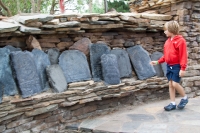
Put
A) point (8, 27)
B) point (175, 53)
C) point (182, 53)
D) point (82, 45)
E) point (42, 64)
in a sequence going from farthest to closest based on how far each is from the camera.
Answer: point (82, 45)
point (175, 53)
point (182, 53)
point (42, 64)
point (8, 27)

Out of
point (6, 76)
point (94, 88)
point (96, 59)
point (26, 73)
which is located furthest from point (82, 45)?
point (6, 76)

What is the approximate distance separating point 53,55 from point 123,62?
3.88 feet

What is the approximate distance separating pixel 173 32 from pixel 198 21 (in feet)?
4.16

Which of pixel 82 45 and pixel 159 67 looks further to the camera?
pixel 159 67

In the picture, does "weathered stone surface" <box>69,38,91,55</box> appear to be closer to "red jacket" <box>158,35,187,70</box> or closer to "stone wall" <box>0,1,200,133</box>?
"stone wall" <box>0,1,200,133</box>

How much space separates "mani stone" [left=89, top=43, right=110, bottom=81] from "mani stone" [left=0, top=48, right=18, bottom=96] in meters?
1.19

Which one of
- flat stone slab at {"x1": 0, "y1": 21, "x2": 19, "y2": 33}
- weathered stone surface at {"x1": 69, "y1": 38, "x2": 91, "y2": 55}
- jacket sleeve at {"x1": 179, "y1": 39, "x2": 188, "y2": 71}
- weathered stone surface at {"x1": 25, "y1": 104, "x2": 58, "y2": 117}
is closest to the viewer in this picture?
flat stone slab at {"x1": 0, "y1": 21, "x2": 19, "y2": 33}

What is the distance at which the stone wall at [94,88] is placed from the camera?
2.96m

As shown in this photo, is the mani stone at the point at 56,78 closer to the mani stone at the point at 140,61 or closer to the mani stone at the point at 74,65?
the mani stone at the point at 74,65

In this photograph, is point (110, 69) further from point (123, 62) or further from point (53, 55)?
point (53, 55)

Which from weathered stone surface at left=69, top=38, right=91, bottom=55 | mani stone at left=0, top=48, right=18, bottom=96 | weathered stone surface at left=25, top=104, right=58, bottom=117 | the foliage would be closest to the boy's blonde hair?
weathered stone surface at left=69, top=38, right=91, bottom=55

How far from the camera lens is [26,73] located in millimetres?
3029

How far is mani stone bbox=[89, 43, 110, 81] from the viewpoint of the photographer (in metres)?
3.67

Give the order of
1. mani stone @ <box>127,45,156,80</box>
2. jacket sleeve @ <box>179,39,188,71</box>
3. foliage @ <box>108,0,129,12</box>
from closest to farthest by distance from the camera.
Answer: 1. jacket sleeve @ <box>179,39,188,71</box>
2. mani stone @ <box>127,45,156,80</box>
3. foliage @ <box>108,0,129,12</box>
